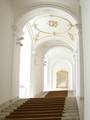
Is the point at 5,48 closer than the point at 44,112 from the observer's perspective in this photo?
No

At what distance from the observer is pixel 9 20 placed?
857 centimetres

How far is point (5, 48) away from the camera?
26.1 feet

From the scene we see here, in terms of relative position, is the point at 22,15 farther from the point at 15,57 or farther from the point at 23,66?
the point at 23,66

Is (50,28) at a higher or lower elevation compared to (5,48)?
higher

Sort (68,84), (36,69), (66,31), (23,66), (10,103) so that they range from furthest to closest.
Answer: (68,84)
(36,69)
(66,31)
(23,66)
(10,103)

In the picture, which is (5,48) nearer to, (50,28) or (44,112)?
(44,112)

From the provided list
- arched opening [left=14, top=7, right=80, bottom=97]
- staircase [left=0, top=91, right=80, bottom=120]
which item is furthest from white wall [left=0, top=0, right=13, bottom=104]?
arched opening [left=14, top=7, right=80, bottom=97]

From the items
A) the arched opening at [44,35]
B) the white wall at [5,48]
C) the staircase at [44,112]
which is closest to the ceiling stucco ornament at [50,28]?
the arched opening at [44,35]

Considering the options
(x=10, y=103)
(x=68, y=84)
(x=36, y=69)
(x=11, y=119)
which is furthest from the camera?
(x=68, y=84)

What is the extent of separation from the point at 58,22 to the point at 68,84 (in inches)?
867

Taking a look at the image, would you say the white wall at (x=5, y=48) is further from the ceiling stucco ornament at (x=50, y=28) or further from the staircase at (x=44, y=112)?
the ceiling stucco ornament at (x=50, y=28)

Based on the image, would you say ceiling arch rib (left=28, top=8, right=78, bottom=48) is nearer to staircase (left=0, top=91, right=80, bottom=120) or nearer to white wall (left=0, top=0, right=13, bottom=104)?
white wall (left=0, top=0, right=13, bottom=104)

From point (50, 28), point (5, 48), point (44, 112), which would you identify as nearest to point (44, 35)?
point (50, 28)

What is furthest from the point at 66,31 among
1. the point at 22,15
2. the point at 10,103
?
the point at 10,103
